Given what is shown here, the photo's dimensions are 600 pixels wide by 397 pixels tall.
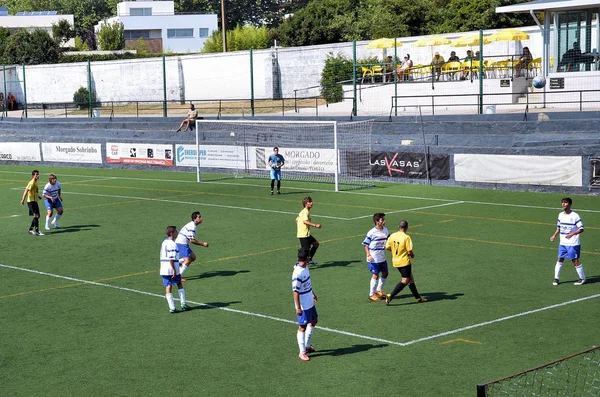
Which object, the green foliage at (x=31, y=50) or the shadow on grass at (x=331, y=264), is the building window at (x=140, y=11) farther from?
the shadow on grass at (x=331, y=264)

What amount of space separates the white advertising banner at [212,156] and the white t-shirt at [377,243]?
26.4m

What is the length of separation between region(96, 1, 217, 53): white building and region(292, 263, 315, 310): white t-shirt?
10545 cm

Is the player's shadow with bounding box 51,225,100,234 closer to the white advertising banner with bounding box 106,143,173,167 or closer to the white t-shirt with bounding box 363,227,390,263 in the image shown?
the white t-shirt with bounding box 363,227,390,263

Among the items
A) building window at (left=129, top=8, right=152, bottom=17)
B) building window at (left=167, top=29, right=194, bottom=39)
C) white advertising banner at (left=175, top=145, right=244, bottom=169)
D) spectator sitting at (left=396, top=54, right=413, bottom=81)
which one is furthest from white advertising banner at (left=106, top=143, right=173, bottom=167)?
building window at (left=129, top=8, right=152, bottom=17)

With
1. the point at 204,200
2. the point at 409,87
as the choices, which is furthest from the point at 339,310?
the point at 409,87

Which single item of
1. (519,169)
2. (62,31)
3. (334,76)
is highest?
(62,31)

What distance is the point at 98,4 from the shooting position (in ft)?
488

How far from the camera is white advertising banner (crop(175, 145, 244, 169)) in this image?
43.4 metres

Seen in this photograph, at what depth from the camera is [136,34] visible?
119 meters

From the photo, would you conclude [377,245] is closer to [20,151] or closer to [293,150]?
[293,150]

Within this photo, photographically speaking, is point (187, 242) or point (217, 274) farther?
point (217, 274)

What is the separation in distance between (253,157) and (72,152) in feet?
45.3

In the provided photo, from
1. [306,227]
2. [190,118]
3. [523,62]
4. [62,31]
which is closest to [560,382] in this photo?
[306,227]

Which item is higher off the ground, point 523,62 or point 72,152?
point 523,62
